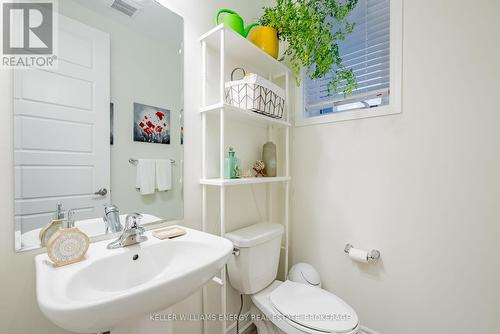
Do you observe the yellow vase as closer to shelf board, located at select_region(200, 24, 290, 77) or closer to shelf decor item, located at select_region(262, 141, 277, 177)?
shelf board, located at select_region(200, 24, 290, 77)

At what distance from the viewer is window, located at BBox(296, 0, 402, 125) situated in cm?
123

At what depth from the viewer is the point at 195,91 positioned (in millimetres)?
1197

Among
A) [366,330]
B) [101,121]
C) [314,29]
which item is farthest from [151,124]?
[366,330]

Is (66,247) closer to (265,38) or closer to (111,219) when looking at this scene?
(111,219)

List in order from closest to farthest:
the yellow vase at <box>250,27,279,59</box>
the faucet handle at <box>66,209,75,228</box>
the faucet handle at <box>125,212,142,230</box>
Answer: the faucet handle at <box>66,209,75,228</box> < the faucet handle at <box>125,212,142,230</box> < the yellow vase at <box>250,27,279,59</box>

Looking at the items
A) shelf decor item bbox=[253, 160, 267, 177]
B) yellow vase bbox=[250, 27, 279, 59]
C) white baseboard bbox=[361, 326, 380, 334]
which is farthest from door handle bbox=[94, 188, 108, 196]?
white baseboard bbox=[361, 326, 380, 334]

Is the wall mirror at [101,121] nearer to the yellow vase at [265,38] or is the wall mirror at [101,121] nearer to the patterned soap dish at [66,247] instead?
the patterned soap dish at [66,247]

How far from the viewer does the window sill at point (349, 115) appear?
1248mm

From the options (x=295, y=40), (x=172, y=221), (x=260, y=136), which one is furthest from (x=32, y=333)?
(x=295, y=40)

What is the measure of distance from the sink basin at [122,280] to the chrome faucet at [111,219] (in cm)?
5

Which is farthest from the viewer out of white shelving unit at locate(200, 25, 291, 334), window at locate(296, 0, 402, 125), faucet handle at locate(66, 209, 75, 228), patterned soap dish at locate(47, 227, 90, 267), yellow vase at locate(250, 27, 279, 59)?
yellow vase at locate(250, 27, 279, 59)

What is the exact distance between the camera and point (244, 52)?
4.36ft

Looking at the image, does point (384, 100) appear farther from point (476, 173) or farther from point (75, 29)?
point (75, 29)

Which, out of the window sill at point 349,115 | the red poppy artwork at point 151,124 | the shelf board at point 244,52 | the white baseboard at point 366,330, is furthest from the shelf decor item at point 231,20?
the white baseboard at point 366,330
